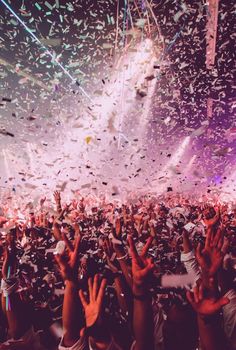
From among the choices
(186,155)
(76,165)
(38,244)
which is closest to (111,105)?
(76,165)

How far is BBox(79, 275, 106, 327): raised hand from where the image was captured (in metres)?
1.70

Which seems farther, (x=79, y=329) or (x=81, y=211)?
(x=81, y=211)

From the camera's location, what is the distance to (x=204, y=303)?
1.65 meters

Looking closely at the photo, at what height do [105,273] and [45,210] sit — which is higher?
[45,210]

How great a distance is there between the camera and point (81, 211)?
31.1ft

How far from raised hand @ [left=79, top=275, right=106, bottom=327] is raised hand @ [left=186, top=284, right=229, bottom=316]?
0.51 meters

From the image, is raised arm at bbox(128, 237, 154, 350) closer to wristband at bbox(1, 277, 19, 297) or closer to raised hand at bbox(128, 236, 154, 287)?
raised hand at bbox(128, 236, 154, 287)

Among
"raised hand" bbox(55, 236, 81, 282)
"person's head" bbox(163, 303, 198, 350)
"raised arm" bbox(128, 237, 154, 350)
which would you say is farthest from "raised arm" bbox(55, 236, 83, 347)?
"person's head" bbox(163, 303, 198, 350)

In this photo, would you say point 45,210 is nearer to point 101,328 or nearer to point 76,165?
point 101,328

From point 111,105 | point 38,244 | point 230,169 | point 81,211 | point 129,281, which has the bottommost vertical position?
point 129,281

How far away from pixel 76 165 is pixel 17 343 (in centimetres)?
3914

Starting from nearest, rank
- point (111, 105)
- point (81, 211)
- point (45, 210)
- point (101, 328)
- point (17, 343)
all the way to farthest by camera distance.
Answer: point (101, 328) < point (17, 343) < point (81, 211) < point (45, 210) < point (111, 105)

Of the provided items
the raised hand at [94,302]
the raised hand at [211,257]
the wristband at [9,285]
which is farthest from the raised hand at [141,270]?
the wristband at [9,285]

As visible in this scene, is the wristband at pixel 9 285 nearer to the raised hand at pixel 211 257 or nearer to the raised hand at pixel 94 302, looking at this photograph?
the raised hand at pixel 94 302
